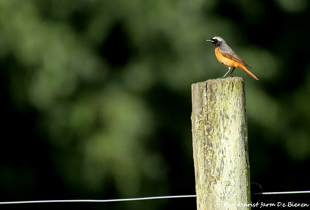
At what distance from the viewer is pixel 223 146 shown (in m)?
1.41

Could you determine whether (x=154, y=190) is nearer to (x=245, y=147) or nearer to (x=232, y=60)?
(x=232, y=60)

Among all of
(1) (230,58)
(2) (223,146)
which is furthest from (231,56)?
(2) (223,146)

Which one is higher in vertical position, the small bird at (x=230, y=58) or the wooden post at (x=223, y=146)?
the small bird at (x=230, y=58)

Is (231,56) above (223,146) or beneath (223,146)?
above

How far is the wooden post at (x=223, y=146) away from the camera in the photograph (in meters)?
1.40

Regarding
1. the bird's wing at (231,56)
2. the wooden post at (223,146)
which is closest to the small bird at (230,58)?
the bird's wing at (231,56)

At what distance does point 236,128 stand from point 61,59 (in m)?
3.43

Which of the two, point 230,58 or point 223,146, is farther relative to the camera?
point 230,58

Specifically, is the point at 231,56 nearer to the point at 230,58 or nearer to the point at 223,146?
the point at 230,58

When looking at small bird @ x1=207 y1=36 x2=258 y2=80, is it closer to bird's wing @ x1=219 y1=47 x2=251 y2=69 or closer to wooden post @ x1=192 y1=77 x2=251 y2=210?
bird's wing @ x1=219 y1=47 x2=251 y2=69

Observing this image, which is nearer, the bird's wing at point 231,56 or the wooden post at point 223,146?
the wooden post at point 223,146

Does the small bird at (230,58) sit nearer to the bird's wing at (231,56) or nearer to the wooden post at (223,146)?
the bird's wing at (231,56)

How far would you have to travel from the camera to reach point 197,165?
4.82 ft

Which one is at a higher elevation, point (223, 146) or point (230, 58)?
point (230, 58)
